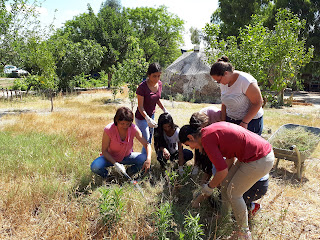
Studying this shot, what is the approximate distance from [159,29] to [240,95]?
32.9m

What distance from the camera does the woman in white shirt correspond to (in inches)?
→ 111

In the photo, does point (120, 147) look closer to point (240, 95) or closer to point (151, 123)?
point (151, 123)

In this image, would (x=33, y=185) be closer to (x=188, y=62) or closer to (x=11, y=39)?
(x=11, y=39)

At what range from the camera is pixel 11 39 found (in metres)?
10.3

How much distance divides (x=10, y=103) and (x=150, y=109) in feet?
Answer: 37.6

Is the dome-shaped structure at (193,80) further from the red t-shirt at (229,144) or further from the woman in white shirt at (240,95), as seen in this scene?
the red t-shirt at (229,144)

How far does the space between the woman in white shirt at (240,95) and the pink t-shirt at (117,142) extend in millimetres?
1283

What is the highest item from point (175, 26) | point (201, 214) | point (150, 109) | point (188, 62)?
point (175, 26)

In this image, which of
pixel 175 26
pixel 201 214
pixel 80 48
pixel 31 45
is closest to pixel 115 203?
pixel 201 214

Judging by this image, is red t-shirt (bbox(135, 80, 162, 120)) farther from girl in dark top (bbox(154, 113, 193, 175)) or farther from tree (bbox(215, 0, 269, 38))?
tree (bbox(215, 0, 269, 38))

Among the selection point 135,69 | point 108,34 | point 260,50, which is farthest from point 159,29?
point 260,50

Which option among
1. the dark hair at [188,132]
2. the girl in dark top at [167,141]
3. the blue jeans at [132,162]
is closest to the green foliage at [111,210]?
the dark hair at [188,132]

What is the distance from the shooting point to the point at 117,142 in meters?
3.41

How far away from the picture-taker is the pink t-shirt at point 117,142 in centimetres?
337
